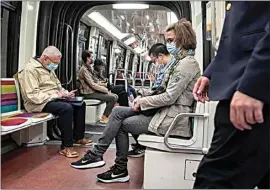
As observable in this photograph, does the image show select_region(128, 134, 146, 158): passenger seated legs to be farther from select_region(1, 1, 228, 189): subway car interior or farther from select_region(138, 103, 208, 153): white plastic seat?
select_region(138, 103, 208, 153): white plastic seat

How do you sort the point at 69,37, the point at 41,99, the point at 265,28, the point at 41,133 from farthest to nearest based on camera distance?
the point at 69,37 → the point at 41,133 → the point at 41,99 → the point at 265,28

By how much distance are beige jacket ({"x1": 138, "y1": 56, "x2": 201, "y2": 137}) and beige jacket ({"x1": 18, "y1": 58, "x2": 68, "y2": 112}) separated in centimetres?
159

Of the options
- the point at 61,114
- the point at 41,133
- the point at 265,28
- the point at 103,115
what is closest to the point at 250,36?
the point at 265,28

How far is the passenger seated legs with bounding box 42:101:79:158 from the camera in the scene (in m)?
3.64

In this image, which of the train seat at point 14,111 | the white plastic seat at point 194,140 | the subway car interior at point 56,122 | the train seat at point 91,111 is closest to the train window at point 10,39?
the subway car interior at point 56,122

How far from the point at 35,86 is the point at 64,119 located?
491 millimetres

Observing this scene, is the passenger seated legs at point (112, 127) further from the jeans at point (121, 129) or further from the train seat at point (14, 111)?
the train seat at point (14, 111)

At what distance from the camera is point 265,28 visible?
3.16ft

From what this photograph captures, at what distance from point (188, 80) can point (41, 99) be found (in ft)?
6.16

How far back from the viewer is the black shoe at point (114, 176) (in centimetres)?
272

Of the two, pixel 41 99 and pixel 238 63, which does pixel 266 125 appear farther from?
pixel 41 99

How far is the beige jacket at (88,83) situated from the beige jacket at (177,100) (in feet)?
10.7

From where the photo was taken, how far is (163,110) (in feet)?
8.33

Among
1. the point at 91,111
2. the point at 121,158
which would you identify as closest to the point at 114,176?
the point at 121,158
